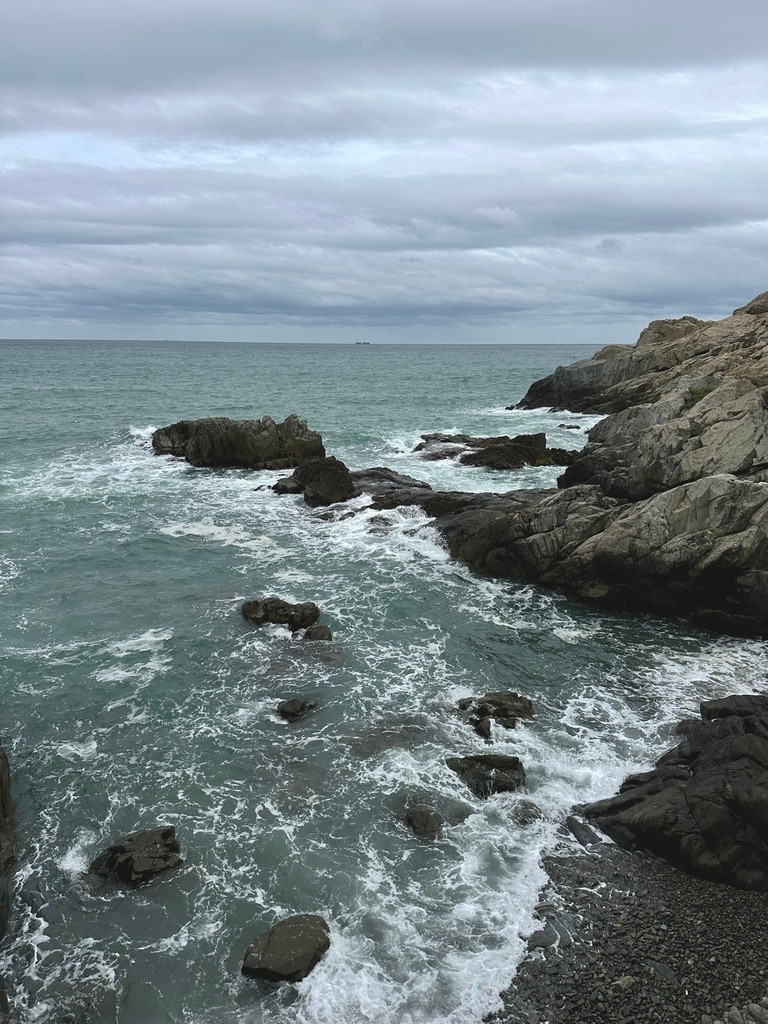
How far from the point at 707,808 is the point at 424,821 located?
20.3ft

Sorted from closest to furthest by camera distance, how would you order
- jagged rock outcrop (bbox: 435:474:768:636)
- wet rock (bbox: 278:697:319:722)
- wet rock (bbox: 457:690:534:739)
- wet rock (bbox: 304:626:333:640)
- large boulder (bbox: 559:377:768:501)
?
wet rock (bbox: 457:690:534:739) < wet rock (bbox: 278:697:319:722) < wet rock (bbox: 304:626:333:640) < jagged rock outcrop (bbox: 435:474:768:636) < large boulder (bbox: 559:377:768:501)

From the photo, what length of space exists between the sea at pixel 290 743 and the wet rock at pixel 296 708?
0.40 m

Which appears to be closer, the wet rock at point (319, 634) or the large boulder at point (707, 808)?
the large boulder at point (707, 808)

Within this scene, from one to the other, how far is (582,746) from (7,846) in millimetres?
14148

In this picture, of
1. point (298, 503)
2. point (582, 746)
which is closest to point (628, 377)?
point (298, 503)

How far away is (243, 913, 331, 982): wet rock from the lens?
12.4 meters

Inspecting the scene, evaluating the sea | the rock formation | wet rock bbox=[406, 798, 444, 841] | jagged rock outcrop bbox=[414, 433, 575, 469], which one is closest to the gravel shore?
the sea

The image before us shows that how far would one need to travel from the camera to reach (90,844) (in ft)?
51.3

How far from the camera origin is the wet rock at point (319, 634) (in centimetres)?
2464

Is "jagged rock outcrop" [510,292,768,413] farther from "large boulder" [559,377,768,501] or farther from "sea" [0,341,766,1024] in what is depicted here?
"sea" [0,341,766,1024]

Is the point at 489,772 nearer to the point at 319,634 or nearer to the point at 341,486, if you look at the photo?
the point at 319,634

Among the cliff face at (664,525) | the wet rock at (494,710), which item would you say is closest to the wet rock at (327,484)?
the cliff face at (664,525)

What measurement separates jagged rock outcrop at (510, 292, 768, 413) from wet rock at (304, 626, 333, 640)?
3360 centimetres

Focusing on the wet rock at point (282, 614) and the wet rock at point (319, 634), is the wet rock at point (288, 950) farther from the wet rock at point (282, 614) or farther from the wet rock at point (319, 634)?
the wet rock at point (282, 614)
